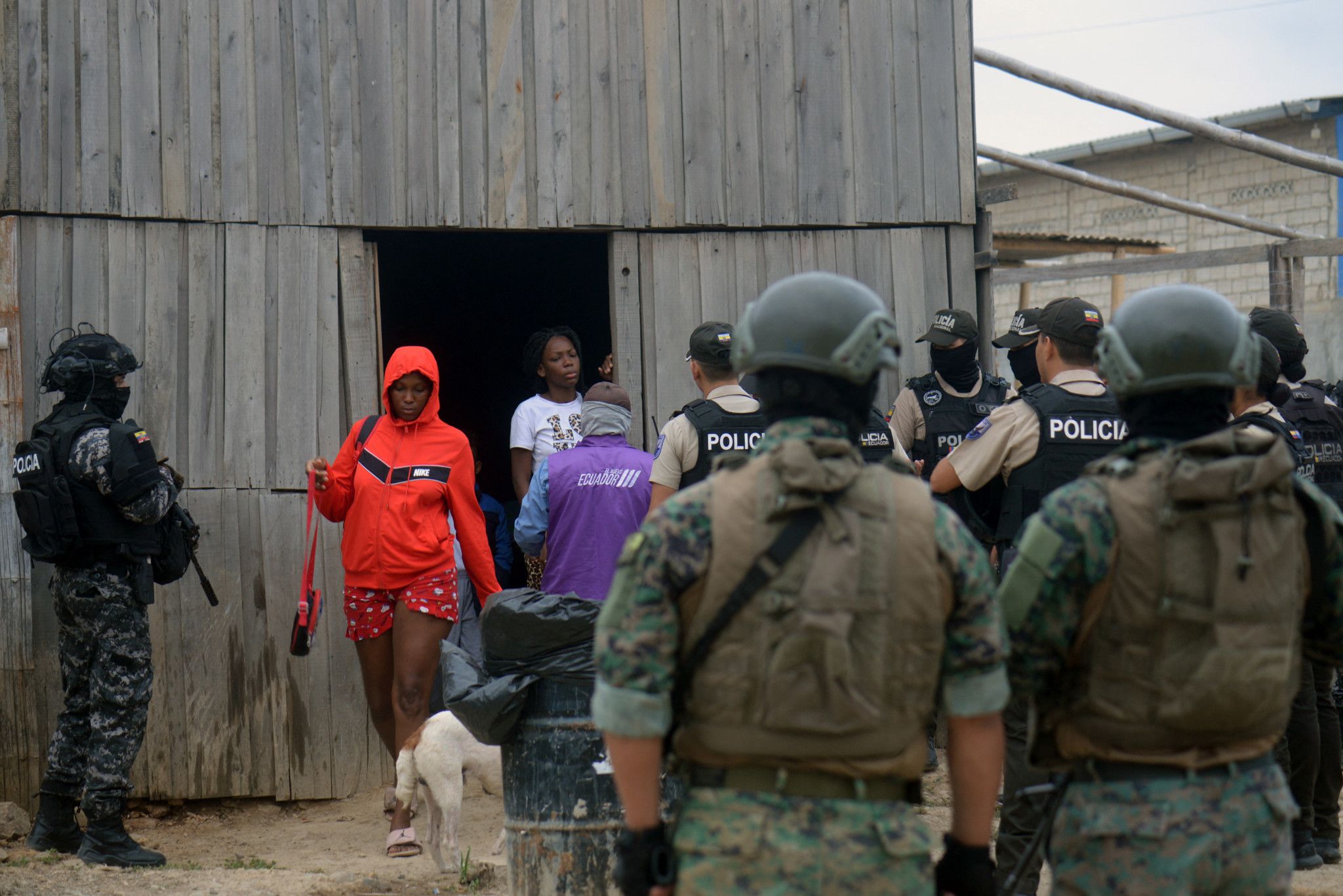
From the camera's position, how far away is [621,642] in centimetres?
234

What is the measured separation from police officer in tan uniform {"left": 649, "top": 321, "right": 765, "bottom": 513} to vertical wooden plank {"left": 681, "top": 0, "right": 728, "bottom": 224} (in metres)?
1.89

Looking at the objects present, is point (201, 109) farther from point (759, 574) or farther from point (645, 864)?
point (645, 864)

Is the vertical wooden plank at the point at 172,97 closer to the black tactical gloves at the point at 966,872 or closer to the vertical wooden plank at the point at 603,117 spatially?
the vertical wooden plank at the point at 603,117

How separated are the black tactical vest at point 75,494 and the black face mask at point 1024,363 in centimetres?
367

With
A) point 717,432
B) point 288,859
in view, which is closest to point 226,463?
point 288,859

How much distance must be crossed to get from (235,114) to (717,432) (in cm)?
306

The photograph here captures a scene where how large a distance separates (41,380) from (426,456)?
165cm

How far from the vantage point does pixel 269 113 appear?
6.57 metres

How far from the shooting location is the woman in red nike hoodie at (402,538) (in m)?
5.83

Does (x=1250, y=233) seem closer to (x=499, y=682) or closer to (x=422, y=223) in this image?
(x=422, y=223)

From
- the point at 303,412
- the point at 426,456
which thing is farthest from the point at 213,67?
the point at 426,456

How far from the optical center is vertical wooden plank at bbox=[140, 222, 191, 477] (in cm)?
643

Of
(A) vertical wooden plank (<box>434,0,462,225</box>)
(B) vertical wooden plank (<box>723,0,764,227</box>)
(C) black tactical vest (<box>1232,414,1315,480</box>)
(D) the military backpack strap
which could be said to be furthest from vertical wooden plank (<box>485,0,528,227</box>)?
(D) the military backpack strap

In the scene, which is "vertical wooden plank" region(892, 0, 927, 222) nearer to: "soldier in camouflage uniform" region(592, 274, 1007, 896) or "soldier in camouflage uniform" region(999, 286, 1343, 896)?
"soldier in camouflage uniform" region(999, 286, 1343, 896)
